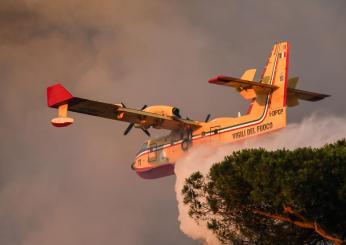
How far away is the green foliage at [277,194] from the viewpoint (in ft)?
122

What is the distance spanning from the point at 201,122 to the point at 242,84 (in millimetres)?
7347

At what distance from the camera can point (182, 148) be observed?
59562mm

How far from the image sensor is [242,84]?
52.5 metres

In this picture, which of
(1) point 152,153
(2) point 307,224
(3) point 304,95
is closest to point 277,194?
(2) point 307,224

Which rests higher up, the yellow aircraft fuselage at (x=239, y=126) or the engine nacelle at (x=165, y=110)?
the engine nacelle at (x=165, y=110)

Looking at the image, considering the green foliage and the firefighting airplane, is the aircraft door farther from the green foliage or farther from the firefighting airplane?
the green foliage

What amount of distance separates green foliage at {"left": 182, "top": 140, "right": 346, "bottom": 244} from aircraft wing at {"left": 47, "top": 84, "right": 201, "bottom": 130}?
1450 cm

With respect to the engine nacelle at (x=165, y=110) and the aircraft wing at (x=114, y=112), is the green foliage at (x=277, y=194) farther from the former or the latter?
the engine nacelle at (x=165, y=110)

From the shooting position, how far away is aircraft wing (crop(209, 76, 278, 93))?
50.5 meters

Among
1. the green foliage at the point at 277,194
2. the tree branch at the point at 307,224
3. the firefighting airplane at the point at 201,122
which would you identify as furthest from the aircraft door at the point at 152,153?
the tree branch at the point at 307,224

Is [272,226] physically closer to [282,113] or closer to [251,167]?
[251,167]

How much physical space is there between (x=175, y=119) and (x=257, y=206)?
1848cm

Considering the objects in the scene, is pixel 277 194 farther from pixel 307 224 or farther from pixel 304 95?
pixel 304 95

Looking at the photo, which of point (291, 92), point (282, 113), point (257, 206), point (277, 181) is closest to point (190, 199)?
point (257, 206)
